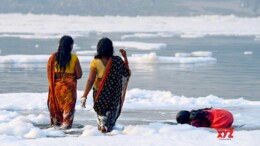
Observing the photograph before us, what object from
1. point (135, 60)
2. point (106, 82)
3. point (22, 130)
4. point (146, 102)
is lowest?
point (135, 60)

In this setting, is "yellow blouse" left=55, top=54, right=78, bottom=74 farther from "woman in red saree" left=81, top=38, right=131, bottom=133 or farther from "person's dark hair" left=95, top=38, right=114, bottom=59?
"person's dark hair" left=95, top=38, right=114, bottom=59

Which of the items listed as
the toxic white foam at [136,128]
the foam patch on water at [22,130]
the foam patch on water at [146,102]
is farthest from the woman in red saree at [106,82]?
the foam patch on water at [146,102]

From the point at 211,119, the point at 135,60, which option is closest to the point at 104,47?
the point at 211,119

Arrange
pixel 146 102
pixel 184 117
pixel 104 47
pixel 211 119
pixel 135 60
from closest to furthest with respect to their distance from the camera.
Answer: pixel 104 47 < pixel 211 119 < pixel 184 117 < pixel 146 102 < pixel 135 60

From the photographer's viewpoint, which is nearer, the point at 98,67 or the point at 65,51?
the point at 98,67

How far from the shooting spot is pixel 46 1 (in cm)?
8062

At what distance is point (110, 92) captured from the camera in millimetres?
8203

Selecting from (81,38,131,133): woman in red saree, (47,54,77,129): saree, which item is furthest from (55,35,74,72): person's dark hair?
(81,38,131,133): woman in red saree

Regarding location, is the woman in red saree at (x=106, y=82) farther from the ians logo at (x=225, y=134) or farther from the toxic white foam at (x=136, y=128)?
the ians logo at (x=225, y=134)

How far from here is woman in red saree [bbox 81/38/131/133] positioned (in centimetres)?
815

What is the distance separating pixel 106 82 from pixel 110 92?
125 millimetres

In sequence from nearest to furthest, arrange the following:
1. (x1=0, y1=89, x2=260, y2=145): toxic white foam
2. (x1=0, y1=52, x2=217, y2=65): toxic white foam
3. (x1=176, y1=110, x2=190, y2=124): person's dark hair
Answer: (x1=0, y1=89, x2=260, y2=145): toxic white foam < (x1=176, y1=110, x2=190, y2=124): person's dark hair < (x1=0, y1=52, x2=217, y2=65): toxic white foam

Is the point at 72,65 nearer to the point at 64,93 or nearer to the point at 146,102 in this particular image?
Result: the point at 64,93

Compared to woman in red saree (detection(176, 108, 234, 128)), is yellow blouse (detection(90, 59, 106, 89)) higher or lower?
higher
